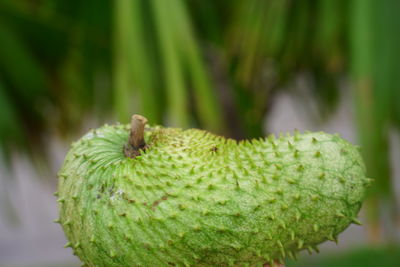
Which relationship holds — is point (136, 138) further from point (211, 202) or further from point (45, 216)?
point (45, 216)

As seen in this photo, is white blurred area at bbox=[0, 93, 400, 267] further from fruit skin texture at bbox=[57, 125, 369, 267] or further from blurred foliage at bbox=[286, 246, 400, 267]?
fruit skin texture at bbox=[57, 125, 369, 267]

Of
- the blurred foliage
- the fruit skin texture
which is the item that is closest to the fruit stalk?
the fruit skin texture

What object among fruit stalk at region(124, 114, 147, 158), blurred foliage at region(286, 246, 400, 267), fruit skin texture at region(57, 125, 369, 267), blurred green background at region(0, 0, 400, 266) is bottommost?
fruit skin texture at region(57, 125, 369, 267)

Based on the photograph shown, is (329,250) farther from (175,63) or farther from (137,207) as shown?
(137,207)

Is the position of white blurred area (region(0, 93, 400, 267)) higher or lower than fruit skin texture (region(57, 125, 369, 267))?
higher

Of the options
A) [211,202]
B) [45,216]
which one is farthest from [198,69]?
A: [45,216]

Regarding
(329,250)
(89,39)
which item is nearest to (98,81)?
(89,39)

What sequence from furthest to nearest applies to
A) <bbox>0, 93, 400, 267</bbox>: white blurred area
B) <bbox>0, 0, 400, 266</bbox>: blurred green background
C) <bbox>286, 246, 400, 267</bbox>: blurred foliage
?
<bbox>286, 246, 400, 267</bbox>: blurred foliage, <bbox>0, 93, 400, 267</bbox>: white blurred area, <bbox>0, 0, 400, 266</bbox>: blurred green background
